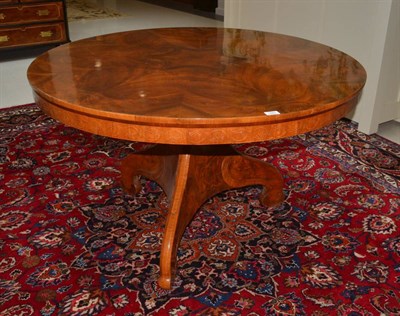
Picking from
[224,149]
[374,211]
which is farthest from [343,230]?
[224,149]

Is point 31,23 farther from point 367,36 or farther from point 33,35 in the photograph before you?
point 367,36

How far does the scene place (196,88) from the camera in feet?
5.08

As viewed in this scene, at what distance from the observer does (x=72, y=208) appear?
2242 mm

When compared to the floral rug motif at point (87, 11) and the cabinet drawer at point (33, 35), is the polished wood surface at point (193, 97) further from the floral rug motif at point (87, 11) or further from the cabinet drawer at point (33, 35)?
the floral rug motif at point (87, 11)

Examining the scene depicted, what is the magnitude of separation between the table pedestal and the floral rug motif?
5.19 metres

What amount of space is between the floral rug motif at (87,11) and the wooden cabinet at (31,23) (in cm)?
218

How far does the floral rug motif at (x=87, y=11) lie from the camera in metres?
7.08

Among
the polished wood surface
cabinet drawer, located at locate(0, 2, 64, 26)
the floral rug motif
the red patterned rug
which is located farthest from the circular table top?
the floral rug motif

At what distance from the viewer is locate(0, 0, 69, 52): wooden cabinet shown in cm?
444

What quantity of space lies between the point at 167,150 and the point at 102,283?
663 mm

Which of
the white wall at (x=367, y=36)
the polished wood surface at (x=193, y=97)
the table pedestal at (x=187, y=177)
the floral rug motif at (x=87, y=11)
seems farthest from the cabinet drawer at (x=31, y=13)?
the table pedestal at (x=187, y=177)

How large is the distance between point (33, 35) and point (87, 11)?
123 inches

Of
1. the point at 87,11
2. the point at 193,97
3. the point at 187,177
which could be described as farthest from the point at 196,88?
the point at 87,11

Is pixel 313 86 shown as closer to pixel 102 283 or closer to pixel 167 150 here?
pixel 167 150
